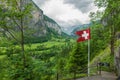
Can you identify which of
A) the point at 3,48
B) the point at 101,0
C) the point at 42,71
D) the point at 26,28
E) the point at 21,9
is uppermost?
the point at 101,0

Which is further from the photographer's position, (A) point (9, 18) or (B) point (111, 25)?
(B) point (111, 25)

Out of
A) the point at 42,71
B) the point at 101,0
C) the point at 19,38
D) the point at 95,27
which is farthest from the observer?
the point at 95,27

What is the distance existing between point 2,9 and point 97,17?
45.5 feet

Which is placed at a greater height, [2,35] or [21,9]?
[21,9]

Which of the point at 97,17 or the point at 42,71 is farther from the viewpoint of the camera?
the point at 97,17

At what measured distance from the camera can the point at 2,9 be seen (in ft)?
80.6

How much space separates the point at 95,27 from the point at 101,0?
3.91 metres

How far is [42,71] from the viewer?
24.0m

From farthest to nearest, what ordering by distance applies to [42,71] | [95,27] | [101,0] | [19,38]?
1. [95,27]
2. [101,0]
3. [19,38]
4. [42,71]

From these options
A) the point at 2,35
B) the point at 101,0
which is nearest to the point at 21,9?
the point at 2,35

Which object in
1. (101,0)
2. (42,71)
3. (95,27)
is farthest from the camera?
(95,27)

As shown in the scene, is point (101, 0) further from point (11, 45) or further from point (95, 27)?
point (11, 45)

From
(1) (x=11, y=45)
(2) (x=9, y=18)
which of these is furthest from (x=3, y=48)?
(2) (x=9, y=18)

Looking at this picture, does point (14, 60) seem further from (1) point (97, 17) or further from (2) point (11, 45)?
(1) point (97, 17)
